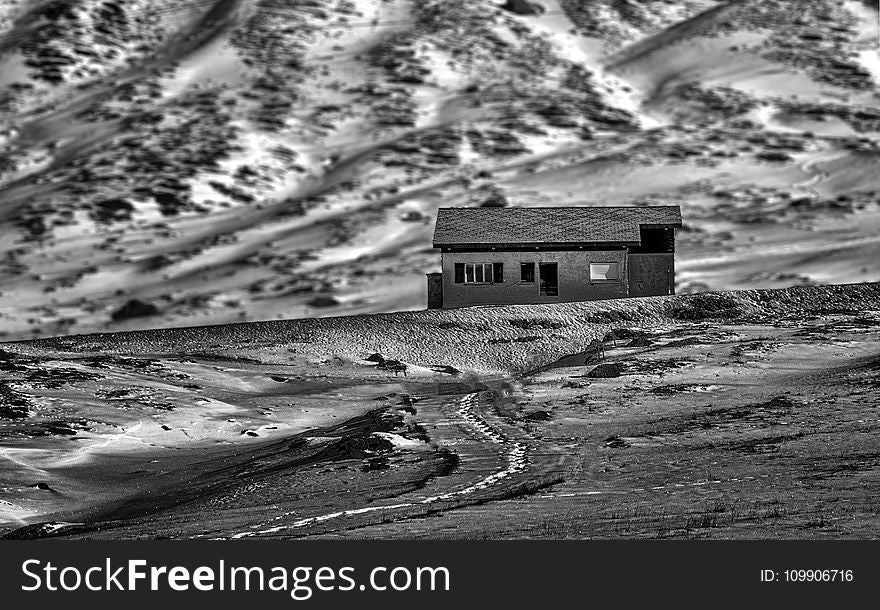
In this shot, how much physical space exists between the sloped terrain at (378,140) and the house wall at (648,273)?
28281 mm

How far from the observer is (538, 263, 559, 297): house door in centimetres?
6166

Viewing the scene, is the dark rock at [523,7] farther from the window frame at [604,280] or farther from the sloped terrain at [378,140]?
the window frame at [604,280]

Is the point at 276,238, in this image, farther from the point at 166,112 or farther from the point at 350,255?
the point at 166,112

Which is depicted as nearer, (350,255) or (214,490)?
(214,490)

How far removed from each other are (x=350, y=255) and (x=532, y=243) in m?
45.7

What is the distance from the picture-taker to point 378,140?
135500mm

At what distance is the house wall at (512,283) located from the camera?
6128 cm

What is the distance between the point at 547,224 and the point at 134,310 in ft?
127

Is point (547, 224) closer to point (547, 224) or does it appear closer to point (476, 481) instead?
point (547, 224)

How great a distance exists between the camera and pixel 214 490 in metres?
30.5

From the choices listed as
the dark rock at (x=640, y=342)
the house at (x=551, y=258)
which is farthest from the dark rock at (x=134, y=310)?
the dark rock at (x=640, y=342)

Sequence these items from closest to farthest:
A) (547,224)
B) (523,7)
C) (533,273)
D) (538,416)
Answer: (538,416)
(533,273)
(547,224)
(523,7)

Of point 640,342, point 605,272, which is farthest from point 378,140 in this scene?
point 640,342

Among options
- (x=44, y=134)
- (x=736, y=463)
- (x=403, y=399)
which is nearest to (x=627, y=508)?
(x=736, y=463)
